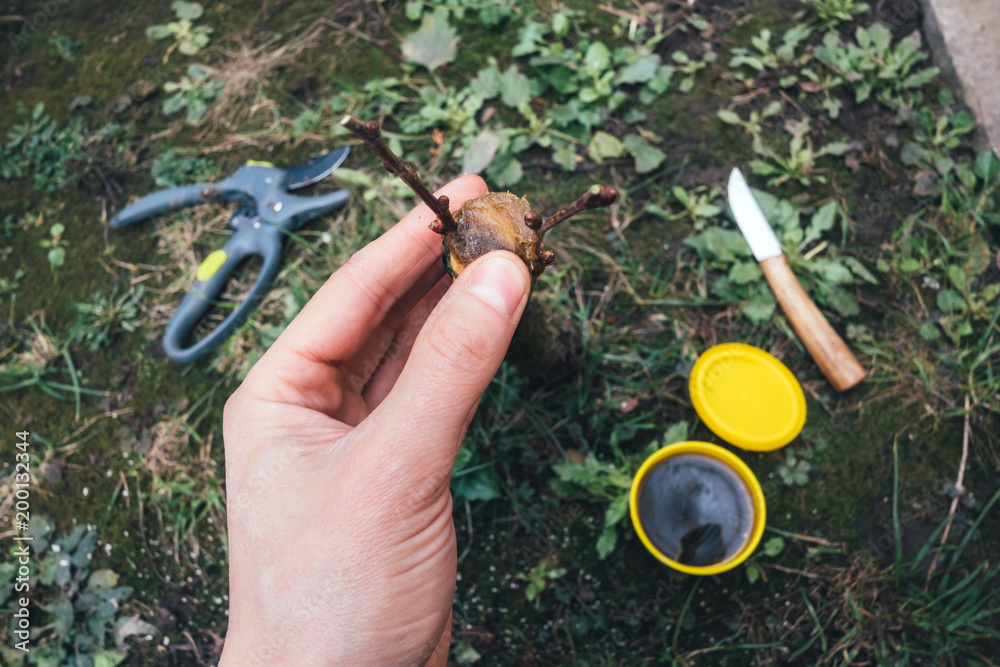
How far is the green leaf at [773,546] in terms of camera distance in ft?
8.13

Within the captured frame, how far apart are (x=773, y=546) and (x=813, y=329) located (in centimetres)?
96

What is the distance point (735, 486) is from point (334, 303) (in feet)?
6.07

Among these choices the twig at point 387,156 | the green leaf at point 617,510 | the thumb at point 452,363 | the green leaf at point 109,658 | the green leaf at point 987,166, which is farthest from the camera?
the green leaf at point 987,166

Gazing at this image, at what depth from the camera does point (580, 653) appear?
2.49 meters

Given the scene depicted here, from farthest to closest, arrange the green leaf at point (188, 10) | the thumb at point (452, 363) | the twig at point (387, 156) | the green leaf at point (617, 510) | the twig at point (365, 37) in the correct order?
the green leaf at point (188, 10) < the twig at point (365, 37) < the green leaf at point (617, 510) < the thumb at point (452, 363) < the twig at point (387, 156)

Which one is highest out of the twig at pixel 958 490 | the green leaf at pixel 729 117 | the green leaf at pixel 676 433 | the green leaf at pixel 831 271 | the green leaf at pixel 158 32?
the green leaf at pixel 158 32

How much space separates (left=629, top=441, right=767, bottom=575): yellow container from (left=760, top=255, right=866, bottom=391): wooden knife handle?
61 cm

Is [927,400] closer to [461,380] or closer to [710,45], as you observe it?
[710,45]

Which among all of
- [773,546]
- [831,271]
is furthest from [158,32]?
Result: [773,546]

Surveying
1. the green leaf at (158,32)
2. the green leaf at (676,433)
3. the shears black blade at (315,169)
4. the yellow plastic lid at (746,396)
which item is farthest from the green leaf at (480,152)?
the green leaf at (158,32)

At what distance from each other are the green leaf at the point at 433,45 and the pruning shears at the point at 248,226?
0.70 meters

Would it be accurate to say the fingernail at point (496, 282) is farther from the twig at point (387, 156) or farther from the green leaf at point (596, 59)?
the green leaf at point (596, 59)

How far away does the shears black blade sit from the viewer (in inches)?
112

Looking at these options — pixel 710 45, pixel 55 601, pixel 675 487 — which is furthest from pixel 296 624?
pixel 710 45
